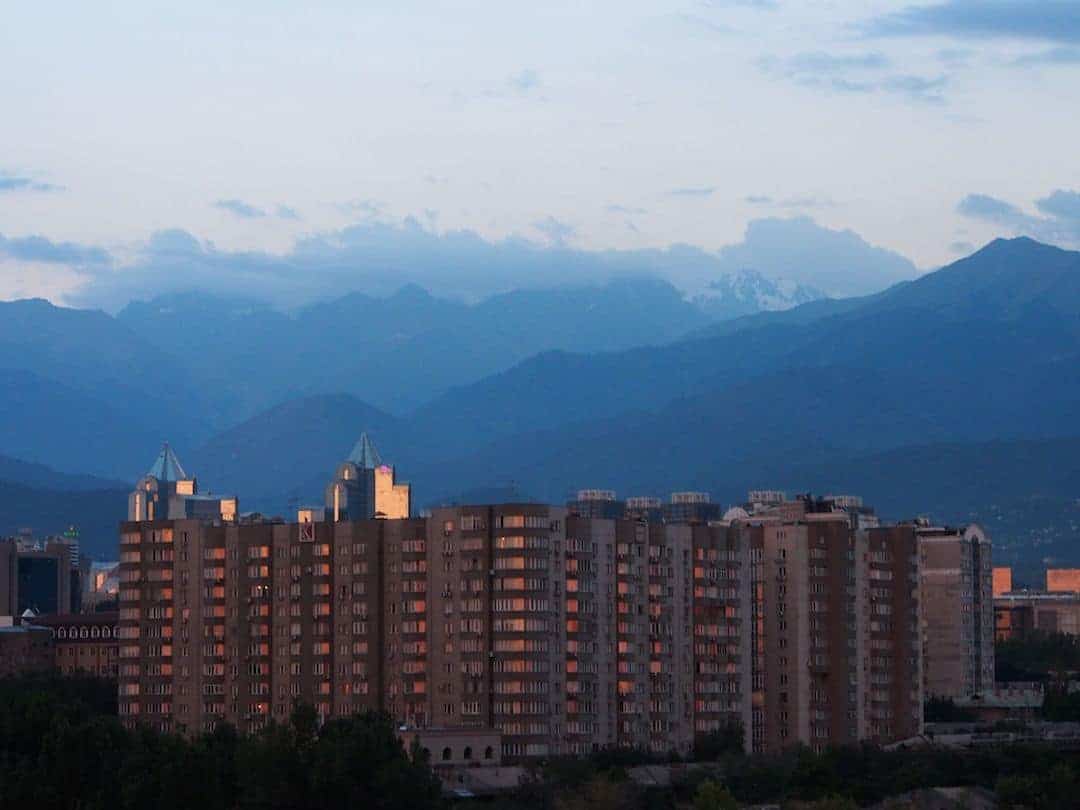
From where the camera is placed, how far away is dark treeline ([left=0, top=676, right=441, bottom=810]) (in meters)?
102

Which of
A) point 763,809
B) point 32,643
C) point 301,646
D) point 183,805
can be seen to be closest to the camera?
point 183,805

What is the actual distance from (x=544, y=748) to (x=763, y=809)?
52.8ft

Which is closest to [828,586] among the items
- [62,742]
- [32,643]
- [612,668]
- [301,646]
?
[612,668]

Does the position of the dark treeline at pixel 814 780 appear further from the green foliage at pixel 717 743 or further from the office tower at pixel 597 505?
the office tower at pixel 597 505

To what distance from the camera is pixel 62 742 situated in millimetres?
104875

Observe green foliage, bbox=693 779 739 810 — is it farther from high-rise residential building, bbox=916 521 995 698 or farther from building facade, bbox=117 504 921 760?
high-rise residential building, bbox=916 521 995 698

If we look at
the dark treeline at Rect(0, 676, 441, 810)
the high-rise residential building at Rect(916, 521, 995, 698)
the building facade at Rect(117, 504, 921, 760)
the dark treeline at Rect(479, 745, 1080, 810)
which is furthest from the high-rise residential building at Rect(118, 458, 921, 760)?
the high-rise residential building at Rect(916, 521, 995, 698)

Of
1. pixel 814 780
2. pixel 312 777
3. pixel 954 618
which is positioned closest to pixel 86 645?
pixel 954 618

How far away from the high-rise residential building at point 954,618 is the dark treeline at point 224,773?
3176 inches

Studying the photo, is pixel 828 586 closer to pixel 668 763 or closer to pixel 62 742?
pixel 668 763

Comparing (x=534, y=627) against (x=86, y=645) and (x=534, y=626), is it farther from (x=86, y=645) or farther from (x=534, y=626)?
(x=86, y=645)

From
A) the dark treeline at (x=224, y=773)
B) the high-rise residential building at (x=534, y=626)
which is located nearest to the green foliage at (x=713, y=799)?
the dark treeline at (x=224, y=773)

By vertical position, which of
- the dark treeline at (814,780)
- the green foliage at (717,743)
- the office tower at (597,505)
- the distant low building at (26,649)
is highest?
the office tower at (597,505)

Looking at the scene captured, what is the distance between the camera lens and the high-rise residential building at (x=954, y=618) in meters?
185
